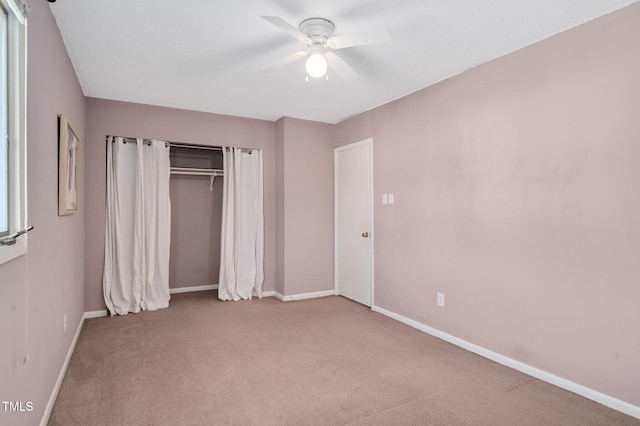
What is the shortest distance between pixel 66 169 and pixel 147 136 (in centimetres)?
186

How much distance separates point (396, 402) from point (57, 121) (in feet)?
9.75

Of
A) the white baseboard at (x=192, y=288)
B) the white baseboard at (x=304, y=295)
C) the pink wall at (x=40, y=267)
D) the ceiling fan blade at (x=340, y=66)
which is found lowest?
Answer: the white baseboard at (x=304, y=295)

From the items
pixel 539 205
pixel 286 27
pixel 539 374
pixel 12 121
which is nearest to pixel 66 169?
pixel 12 121

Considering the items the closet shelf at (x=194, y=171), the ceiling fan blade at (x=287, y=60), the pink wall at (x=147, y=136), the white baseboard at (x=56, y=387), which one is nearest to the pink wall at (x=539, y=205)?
the ceiling fan blade at (x=287, y=60)

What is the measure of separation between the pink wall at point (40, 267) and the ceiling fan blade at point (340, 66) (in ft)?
5.63

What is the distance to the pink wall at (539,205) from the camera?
2.28m

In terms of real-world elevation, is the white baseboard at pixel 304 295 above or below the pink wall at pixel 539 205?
below

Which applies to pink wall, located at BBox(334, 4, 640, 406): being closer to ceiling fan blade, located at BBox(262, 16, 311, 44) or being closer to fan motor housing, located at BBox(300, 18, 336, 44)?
fan motor housing, located at BBox(300, 18, 336, 44)

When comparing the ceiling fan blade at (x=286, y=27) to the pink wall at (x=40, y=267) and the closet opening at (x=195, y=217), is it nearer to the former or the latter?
the pink wall at (x=40, y=267)

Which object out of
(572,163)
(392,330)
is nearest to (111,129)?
(392,330)

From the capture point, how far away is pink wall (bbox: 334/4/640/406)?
2.28 meters

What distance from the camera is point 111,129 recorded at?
4.24m

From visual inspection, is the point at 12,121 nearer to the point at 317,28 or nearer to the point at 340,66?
the point at 317,28

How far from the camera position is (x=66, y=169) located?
269 centimetres
